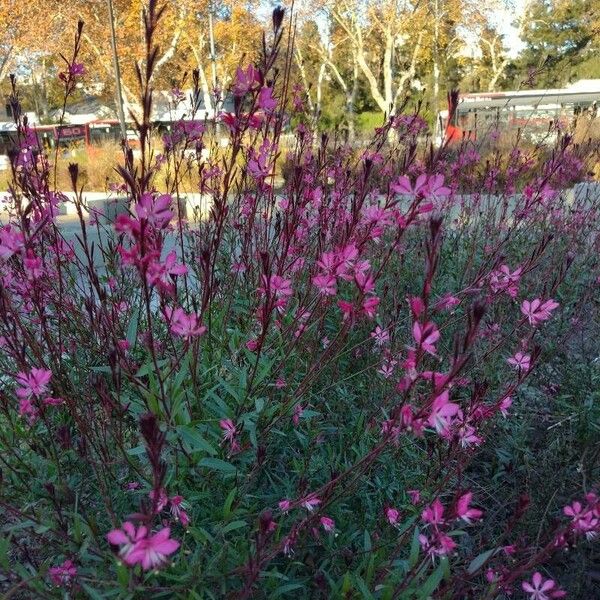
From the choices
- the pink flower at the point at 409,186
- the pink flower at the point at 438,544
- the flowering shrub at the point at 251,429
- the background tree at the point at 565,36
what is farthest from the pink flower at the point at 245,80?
the background tree at the point at 565,36

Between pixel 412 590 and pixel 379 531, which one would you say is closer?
pixel 412 590

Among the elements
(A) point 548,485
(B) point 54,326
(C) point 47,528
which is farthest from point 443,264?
(C) point 47,528

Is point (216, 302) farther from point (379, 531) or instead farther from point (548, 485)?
point (548, 485)

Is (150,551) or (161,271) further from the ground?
(161,271)

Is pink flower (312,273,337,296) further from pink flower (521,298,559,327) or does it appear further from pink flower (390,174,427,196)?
pink flower (521,298,559,327)

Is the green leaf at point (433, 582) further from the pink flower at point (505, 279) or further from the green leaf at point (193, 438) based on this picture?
the pink flower at point (505, 279)

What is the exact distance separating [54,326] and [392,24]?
2663cm

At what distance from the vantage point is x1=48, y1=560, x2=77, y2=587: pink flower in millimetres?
1239

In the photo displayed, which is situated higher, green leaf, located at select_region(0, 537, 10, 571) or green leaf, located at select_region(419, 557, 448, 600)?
green leaf, located at select_region(0, 537, 10, 571)

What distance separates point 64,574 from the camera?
124cm

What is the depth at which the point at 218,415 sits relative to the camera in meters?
1.70

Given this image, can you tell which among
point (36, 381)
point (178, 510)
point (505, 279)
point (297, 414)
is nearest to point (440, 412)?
point (178, 510)

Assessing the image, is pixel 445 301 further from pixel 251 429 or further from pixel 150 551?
pixel 150 551

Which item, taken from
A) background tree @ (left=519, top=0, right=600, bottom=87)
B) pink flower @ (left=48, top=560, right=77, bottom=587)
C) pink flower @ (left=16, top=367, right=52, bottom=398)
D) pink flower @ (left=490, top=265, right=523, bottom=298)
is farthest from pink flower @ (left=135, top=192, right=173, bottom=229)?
background tree @ (left=519, top=0, right=600, bottom=87)
